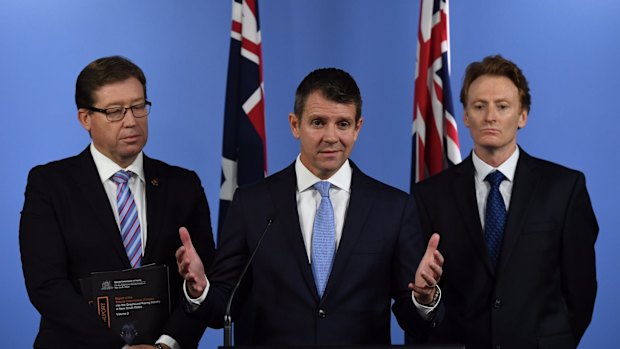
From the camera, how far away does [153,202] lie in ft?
9.76

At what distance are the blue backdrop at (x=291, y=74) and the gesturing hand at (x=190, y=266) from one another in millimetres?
2486

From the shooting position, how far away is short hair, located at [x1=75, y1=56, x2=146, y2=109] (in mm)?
2934

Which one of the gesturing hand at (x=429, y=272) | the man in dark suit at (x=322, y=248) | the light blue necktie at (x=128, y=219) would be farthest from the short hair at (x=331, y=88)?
the light blue necktie at (x=128, y=219)

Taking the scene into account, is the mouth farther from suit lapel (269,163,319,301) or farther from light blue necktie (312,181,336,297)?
light blue necktie (312,181,336,297)

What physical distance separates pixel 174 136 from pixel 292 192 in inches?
90.8

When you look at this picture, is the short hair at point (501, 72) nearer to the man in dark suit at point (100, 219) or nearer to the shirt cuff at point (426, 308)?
the shirt cuff at point (426, 308)

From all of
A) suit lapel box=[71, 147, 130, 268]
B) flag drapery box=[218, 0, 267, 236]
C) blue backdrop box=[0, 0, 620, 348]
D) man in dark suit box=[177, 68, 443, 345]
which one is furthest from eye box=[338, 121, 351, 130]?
blue backdrop box=[0, 0, 620, 348]

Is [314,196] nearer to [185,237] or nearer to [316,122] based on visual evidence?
[316,122]

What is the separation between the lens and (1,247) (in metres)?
4.88

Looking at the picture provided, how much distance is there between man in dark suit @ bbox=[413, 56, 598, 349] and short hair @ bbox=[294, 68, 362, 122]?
589mm

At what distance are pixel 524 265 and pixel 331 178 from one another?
0.76 m

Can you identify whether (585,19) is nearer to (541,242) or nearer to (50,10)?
(541,242)

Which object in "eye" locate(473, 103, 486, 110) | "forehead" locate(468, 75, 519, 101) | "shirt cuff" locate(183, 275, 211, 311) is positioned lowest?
"shirt cuff" locate(183, 275, 211, 311)

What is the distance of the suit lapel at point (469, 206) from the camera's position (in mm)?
3076
